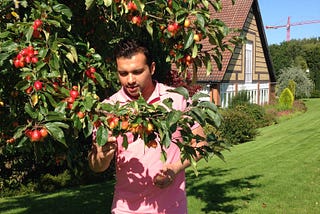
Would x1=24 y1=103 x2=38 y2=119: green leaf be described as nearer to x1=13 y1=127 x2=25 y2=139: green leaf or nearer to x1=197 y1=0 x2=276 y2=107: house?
x1=13 y1=127 x2=25 y2=139: green leaf

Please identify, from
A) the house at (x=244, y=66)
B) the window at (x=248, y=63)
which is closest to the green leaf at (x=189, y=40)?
the house at (x=244, y=66)

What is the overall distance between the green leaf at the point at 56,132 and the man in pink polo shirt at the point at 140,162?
54 cm

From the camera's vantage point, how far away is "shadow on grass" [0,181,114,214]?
7.11 meters

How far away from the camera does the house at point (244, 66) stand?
21969 mm

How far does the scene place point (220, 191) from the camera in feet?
25.1

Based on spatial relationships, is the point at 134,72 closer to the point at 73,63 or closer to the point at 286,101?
the point at 73,63

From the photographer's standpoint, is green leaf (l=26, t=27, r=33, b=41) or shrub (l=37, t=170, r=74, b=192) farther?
shrub (l=37, t=170, r=74, b=192)

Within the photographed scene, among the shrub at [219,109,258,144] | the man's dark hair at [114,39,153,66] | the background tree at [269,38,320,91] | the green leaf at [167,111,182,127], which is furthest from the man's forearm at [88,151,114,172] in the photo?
the background tree at [269,38,320,91]

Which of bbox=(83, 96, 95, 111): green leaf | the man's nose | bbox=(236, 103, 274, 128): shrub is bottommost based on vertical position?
bbox=(236, 103, 274, 128): shrub

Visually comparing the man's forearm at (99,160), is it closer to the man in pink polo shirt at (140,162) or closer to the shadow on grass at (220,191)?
the man in pink polo shirt at (140,162)

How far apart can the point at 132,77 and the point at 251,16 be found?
2553 cm

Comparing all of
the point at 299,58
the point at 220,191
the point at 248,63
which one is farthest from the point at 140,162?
the point at 299,58

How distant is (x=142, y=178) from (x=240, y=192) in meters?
5.40

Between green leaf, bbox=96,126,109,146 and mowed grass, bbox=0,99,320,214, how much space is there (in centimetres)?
490
